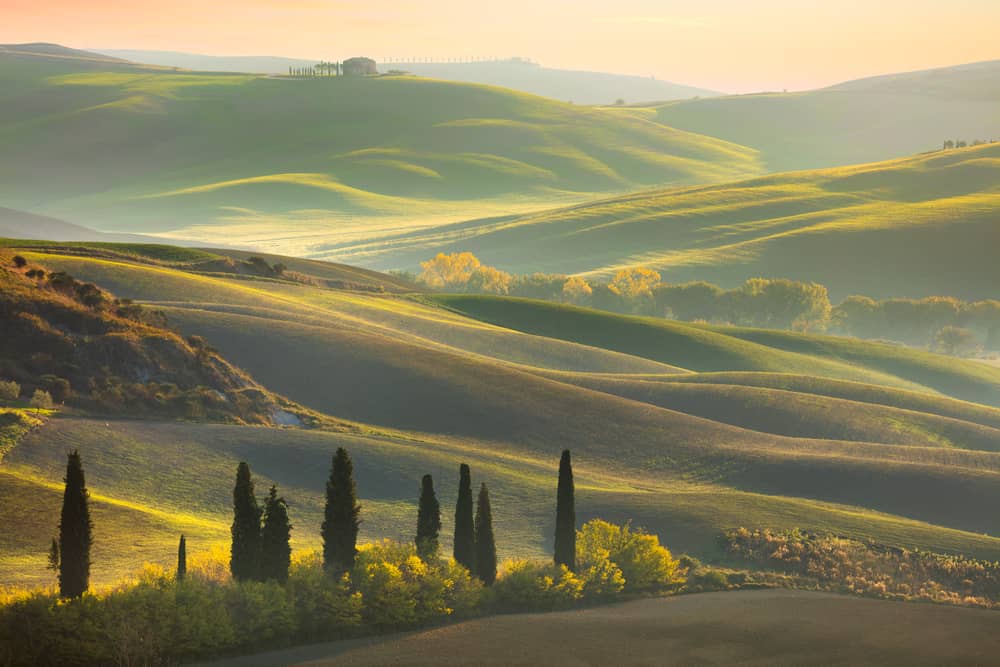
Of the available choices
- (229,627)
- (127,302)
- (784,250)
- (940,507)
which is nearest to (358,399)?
(127,302)

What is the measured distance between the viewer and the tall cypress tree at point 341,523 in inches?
1384

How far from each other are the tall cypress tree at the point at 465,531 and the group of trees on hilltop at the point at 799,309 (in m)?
109

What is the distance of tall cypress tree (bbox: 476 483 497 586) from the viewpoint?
1459 inches

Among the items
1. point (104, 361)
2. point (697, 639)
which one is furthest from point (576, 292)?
point (697, 639)

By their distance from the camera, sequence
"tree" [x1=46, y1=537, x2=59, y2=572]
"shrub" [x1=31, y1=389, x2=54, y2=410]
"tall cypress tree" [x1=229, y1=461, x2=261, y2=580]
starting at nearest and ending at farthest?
"tree" [x1=46, y1=537, x2=59, y2=572]
"tall cypress tree" [x1=229, y1=461, x2=261, y2=580]
"shrub" [x1=31, y1=389, x2=54, y2=410]

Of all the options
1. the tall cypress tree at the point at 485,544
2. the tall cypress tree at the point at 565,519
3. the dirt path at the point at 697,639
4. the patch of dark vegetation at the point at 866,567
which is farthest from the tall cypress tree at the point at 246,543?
the patch of dark vegetation at the point at 866,567

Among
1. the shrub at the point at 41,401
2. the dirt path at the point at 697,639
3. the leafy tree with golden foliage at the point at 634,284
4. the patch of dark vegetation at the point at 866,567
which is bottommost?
the patch of dark vegetation at the point at 866,567

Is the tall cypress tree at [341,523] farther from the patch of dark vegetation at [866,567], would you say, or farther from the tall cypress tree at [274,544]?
the patch of dark vegetation at [866,567]

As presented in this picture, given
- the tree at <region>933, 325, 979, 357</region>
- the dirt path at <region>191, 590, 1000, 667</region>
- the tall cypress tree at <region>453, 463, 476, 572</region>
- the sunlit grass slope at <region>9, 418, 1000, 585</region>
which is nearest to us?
the dirt path at <region>191, 590, 1000, 667</region>

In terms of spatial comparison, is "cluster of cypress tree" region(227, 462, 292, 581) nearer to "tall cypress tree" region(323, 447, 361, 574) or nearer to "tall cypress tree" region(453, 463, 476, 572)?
"tall cypress tree" region(323, 447, 361, 574)

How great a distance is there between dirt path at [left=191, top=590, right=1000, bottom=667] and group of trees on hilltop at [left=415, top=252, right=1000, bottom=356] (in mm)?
104452

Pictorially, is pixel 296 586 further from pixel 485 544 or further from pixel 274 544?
pixel 485 544

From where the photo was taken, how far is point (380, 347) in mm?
71688

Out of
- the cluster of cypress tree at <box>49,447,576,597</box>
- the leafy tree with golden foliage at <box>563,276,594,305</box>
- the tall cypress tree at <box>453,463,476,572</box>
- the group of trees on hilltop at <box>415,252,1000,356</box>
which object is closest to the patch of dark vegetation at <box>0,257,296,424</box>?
the cluster of cypress tree at <box>49,447,576,597</box>
